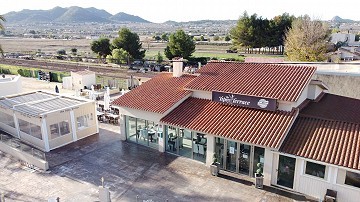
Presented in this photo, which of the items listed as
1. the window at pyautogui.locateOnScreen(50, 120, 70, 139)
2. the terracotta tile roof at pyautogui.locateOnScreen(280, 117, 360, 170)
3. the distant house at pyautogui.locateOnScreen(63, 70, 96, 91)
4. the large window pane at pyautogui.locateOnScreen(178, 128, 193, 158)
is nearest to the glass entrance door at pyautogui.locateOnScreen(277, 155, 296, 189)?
the terracotta tile roof at pyautogui.locateOnScreen(280, 117, 360, 170)

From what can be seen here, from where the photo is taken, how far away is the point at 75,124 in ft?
76.8

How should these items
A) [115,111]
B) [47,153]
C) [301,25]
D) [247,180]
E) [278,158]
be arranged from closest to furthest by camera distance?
[278,158]
[247,180]
[47,153]
[115,111]
[301,25]

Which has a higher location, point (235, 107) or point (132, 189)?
point (235, 107)

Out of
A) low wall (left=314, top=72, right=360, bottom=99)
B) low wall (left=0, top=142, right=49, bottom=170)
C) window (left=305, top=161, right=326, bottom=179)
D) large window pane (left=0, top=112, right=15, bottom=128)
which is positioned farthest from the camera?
large window pane (left=0, top=112, right=15, bottom=128)

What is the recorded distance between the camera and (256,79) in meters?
20.5

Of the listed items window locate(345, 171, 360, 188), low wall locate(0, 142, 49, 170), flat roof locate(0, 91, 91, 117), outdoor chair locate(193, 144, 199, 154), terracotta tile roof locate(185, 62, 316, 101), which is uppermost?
terracotta tile roof locate(185, 62, 316, 101)

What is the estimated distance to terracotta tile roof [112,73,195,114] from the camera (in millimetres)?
21172

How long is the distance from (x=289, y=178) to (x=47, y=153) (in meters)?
16.2

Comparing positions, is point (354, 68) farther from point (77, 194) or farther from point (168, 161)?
point (77, 194)

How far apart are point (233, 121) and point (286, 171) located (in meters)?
4.13

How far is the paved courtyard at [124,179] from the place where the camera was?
53.2 ft

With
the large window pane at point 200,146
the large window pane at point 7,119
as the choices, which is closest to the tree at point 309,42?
the large window pane at point 200,146

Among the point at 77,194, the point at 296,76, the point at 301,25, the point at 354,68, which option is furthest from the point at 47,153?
the point at 301,25

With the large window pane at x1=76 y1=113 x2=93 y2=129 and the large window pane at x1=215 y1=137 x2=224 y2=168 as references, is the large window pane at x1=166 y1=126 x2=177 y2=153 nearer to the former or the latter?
the large window pane at x1=215 y1=137 x2=224 y2=168
